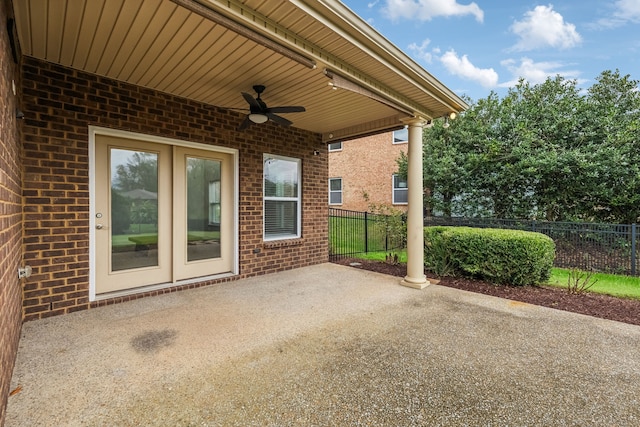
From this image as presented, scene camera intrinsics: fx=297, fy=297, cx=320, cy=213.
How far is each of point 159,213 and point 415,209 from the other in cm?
386

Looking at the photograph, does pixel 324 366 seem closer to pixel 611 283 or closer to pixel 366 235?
pixel 611 283

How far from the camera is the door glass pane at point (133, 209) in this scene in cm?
388

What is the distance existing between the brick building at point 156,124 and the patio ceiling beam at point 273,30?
0.01 m

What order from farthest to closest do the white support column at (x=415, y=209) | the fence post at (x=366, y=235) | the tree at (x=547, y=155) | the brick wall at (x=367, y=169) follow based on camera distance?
1. the brick wall at (x=367, y=169)
2. the fence post at (x=366, y=235)
3. the tree at (x=547, y=155)
4. the white support column at (x=415, y=209)

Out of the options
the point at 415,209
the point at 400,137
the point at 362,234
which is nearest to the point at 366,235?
the point at 362,234

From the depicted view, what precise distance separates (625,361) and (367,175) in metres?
10.7

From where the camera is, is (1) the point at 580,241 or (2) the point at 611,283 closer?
(2) the point at 611,283

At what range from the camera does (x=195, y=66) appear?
11.1ft

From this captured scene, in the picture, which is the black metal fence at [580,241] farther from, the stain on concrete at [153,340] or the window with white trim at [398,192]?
the stain on concrete at [153,340]

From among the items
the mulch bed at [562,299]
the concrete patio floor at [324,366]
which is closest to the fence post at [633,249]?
the mulch bed at [562,299]

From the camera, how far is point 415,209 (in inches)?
187

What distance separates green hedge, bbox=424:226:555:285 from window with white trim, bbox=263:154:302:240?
109 inches

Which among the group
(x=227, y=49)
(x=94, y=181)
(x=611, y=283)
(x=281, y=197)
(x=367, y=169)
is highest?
(x=367, y=169)

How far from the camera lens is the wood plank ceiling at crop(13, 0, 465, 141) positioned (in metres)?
2.45
